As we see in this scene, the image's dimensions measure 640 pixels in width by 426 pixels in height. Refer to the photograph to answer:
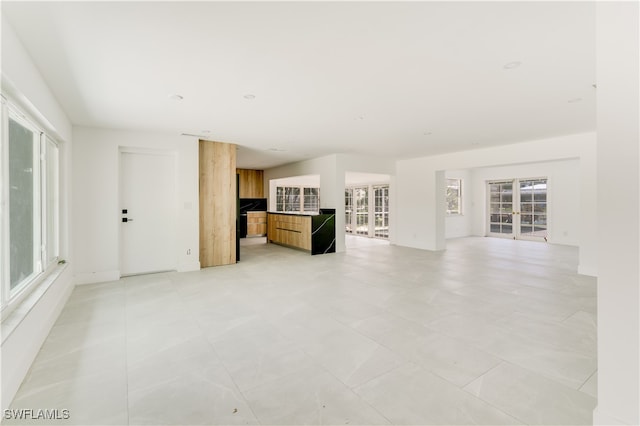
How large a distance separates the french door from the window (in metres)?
1.04

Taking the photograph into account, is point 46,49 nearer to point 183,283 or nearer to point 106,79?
point 106,79

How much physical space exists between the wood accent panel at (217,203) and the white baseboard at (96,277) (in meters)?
1.38

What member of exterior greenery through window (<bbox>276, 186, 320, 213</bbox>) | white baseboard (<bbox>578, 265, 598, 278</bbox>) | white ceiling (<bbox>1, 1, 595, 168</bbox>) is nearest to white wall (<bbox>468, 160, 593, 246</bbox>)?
white baseboard (<bbox>578, 265, 598, 278</bbox>)

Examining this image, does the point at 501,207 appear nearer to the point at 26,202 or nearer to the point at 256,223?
the point at 256,223

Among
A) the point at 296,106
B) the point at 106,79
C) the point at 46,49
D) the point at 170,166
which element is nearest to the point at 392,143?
the point at 296,106

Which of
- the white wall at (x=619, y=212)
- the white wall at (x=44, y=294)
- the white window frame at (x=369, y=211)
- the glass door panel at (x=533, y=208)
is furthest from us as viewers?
the white window frame at (x=369, y=211)

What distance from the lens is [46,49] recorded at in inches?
90.8

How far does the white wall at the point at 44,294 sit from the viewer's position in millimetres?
1908

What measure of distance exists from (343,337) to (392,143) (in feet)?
14.3

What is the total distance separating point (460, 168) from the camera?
6934mm

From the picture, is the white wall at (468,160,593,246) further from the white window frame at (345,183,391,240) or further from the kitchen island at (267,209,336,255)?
the kitchen island at (267,209,336,255)

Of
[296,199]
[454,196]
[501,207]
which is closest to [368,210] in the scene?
[296,199]

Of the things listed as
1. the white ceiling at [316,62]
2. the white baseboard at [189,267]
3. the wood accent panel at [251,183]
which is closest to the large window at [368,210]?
the wood accent panel at [251,183]

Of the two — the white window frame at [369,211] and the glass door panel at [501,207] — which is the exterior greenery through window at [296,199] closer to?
the white window frame at [369,211]
